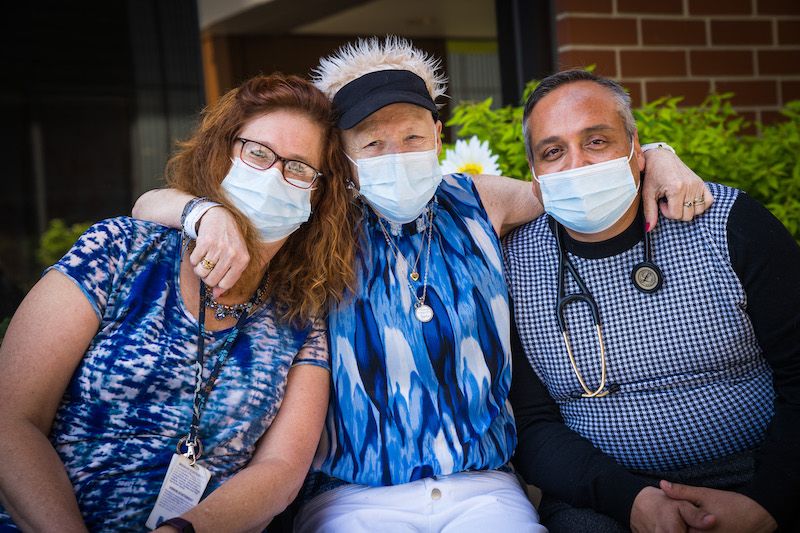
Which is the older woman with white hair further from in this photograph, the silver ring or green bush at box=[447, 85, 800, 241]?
green bush at box=[447, 85, 800, 241]

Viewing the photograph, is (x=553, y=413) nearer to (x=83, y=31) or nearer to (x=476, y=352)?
(x=476, y=352)

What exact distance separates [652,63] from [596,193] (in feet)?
7.77

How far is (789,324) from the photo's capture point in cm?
229

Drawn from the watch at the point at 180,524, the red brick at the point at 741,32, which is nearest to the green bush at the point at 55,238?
the watch at the point at 180,524

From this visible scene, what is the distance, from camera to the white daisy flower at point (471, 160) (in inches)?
126

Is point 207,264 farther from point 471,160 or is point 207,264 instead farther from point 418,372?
point 471,160

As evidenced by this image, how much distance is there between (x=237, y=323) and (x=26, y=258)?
9.68 feet

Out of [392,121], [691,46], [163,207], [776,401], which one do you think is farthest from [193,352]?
[691,46]

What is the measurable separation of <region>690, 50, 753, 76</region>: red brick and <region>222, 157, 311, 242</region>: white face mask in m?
3.06

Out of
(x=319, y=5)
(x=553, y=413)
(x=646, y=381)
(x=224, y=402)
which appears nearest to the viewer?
(x=224, y=402)

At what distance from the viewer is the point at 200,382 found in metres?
2.23

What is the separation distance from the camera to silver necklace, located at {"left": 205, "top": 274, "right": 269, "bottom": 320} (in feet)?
7.70

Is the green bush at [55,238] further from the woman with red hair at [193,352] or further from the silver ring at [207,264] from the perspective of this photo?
the silver ring at [207,264]

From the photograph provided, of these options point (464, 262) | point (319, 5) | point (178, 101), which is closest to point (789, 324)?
point (464, 262)
